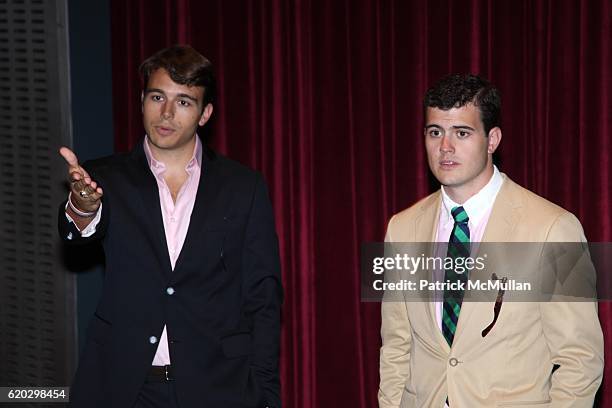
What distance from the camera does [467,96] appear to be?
268 centimetres

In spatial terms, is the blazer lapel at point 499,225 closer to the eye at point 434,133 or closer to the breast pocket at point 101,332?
the eye at point 434,133

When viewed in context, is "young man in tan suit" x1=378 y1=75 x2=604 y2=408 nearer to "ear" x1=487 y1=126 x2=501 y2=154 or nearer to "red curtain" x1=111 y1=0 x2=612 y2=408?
"ear" x1=487 y1=126 x2=501 y2=154

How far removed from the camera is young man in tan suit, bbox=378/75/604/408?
246 centimetres

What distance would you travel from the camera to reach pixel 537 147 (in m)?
4.10

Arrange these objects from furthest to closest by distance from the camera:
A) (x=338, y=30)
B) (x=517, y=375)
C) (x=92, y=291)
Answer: (x=92, y=291), (x=338, y=30), (x=517, y=375)

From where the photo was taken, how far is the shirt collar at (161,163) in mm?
2990

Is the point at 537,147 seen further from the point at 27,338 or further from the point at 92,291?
the point at 27,338

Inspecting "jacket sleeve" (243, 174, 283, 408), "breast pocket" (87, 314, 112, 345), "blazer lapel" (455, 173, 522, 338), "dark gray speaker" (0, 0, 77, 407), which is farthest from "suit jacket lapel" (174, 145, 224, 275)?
"dark gray speaker" (0, 0, 77, 407)

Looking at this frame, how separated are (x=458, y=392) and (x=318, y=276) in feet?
6.59

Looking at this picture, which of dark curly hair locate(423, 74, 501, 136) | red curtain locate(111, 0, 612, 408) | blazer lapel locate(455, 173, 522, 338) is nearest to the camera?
blazer lapel locate(455, 173, 522, 338)

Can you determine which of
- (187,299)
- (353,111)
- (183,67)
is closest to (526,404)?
(187,299)

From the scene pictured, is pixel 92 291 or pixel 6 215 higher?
pixel 6 215

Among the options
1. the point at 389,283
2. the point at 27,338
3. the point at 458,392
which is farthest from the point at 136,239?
the point at 27,338

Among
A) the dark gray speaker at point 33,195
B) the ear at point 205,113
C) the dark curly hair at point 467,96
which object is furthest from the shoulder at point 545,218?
the dark gray speaker at point 33,195
